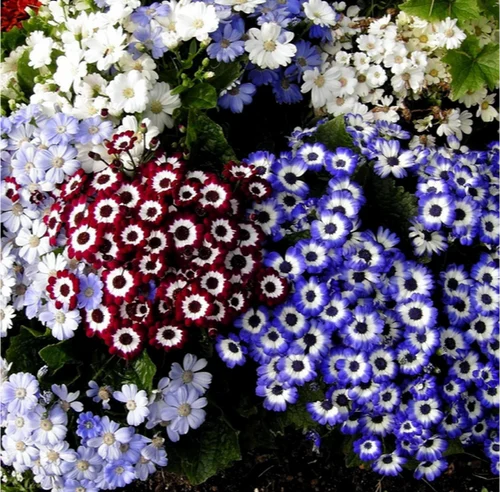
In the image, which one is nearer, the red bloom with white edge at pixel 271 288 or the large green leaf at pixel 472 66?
the red bloom with white edge at pixel 271 288

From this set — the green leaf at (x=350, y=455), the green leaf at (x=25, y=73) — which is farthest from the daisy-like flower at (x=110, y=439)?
the green leaf at (x=25, y=73)

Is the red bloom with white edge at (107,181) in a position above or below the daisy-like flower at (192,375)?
above

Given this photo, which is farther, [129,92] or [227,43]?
[227,43]

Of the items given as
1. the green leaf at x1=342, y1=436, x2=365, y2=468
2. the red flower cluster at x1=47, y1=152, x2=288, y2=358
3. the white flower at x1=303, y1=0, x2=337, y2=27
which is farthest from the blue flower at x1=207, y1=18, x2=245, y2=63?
the green leaf at x1=342, y1=436, x2=365, y2=468

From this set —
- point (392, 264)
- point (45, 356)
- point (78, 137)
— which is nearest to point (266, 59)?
point (78, 137)

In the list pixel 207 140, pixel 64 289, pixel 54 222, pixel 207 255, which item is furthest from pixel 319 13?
pixel 64 289

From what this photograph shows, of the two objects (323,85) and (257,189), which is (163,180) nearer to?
(257,189)

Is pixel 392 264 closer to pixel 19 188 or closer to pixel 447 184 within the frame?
pixel 447 184

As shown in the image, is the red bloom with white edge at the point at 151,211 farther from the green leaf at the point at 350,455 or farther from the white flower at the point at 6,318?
the green leaf at the point at 350,455
